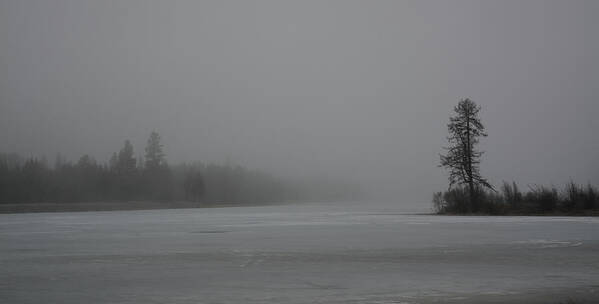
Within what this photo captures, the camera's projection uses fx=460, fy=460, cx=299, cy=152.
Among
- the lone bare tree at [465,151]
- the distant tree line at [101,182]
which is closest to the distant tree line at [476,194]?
the lone bare tree at [465,151]

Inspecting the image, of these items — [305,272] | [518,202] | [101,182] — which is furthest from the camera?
[101,182]

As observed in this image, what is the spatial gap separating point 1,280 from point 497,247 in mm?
14950

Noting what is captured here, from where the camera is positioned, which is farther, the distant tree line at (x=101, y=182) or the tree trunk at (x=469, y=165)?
the distant tree line at (x=101, y=182)

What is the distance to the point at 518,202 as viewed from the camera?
46.5m

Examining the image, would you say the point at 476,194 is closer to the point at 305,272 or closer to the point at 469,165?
the point at 469,165

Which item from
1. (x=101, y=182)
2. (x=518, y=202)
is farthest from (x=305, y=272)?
(x=101, y=182)

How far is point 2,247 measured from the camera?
699 inches

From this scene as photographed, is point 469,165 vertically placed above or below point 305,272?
above

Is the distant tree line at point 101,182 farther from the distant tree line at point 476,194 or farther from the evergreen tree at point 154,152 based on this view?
the distant tree line at point 476,194

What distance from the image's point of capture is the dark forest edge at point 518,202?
41688 mm

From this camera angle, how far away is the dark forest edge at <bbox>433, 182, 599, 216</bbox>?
41.7m

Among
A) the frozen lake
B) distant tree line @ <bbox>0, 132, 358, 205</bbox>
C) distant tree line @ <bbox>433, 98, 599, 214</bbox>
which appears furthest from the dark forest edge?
distant tree line @ <bbox>0, 132, 358, 205</bbox>

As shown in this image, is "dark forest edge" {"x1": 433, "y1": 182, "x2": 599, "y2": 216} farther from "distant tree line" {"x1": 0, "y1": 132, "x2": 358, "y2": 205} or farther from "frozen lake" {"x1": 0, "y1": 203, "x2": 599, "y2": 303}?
"distant tree line" {"x1": 0, "y1": 132, "x2": 358, "y2": 205}

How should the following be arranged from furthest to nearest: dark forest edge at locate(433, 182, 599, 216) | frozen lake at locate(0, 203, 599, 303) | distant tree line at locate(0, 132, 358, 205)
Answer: distant tree line at locate(0, 132, 358, 205)
dark forest edge at locate(433, 182, 599, 216)
frozen lake at locate(0, 203, 599, 303)
